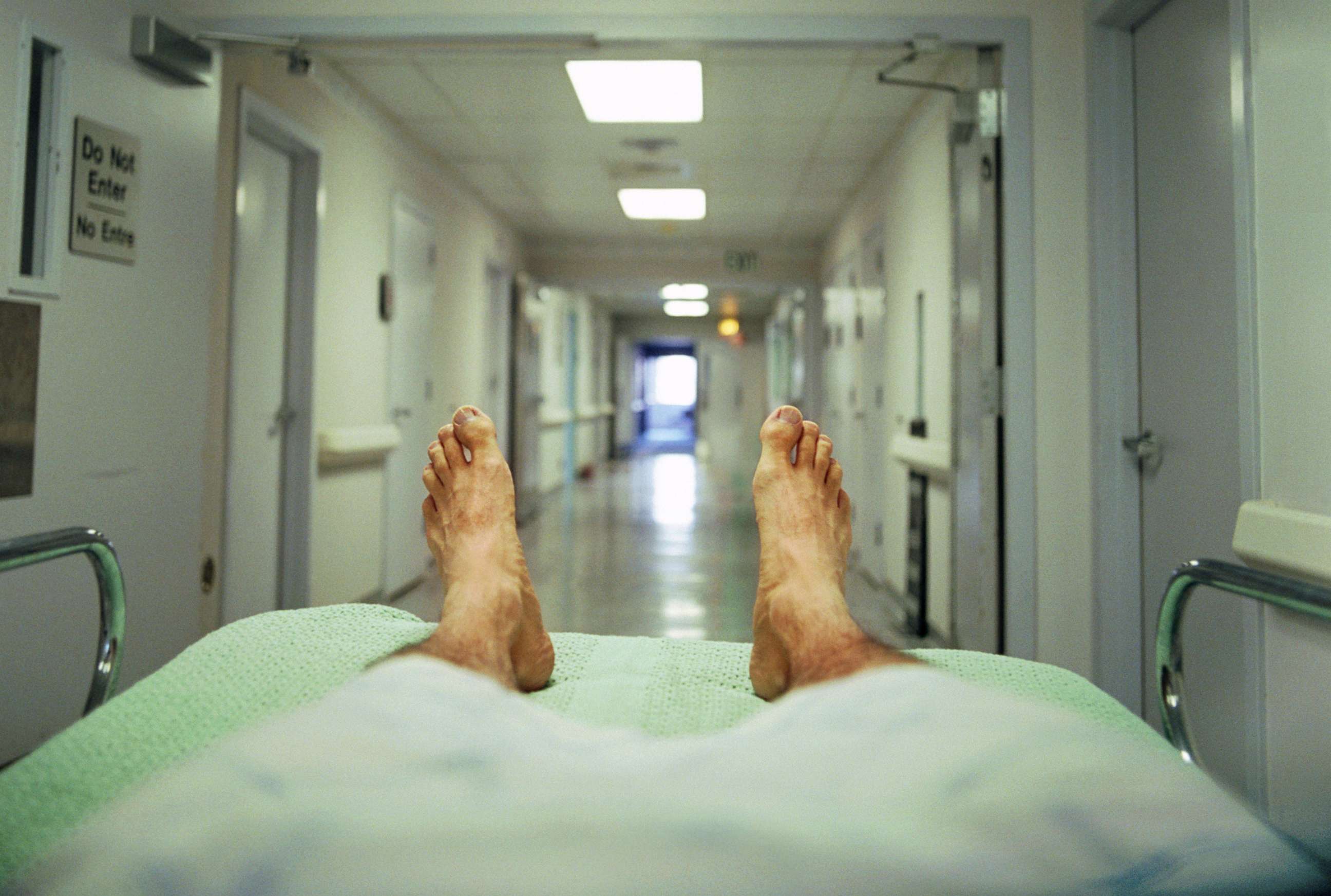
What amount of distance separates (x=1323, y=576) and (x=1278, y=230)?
606 millimetres

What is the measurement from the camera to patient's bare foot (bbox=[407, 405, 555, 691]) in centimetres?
102

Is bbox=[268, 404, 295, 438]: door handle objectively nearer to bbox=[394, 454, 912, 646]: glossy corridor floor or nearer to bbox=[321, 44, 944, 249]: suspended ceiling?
bbox=[394, 454, 912, 646]: glossy corridor floor

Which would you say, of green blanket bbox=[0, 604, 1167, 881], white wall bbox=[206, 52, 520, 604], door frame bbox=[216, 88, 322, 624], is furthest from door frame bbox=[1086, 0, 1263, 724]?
door frame bbox=[216, 88, 322, 624]

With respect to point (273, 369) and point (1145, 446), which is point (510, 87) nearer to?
point (273, 369)

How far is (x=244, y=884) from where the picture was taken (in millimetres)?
654

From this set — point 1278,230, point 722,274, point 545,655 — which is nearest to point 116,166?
point 545,655

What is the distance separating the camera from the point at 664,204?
5.76 metres

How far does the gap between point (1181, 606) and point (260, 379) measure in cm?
305

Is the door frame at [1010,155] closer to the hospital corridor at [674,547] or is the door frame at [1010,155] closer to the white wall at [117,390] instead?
the hospital corridor at [674,547]

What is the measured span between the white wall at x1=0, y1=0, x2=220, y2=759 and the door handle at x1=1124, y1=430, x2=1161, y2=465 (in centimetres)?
239

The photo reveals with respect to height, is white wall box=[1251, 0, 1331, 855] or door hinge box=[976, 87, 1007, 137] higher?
door hinge box=[976, 87, 1007, 137]

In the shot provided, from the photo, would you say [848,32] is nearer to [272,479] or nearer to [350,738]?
[350,738]

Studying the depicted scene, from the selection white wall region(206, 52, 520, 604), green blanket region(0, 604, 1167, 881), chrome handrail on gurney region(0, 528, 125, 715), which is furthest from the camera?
white wall region(206, 52, 520, 604)

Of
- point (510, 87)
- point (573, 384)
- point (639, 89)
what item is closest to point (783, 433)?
point (639, 89)
